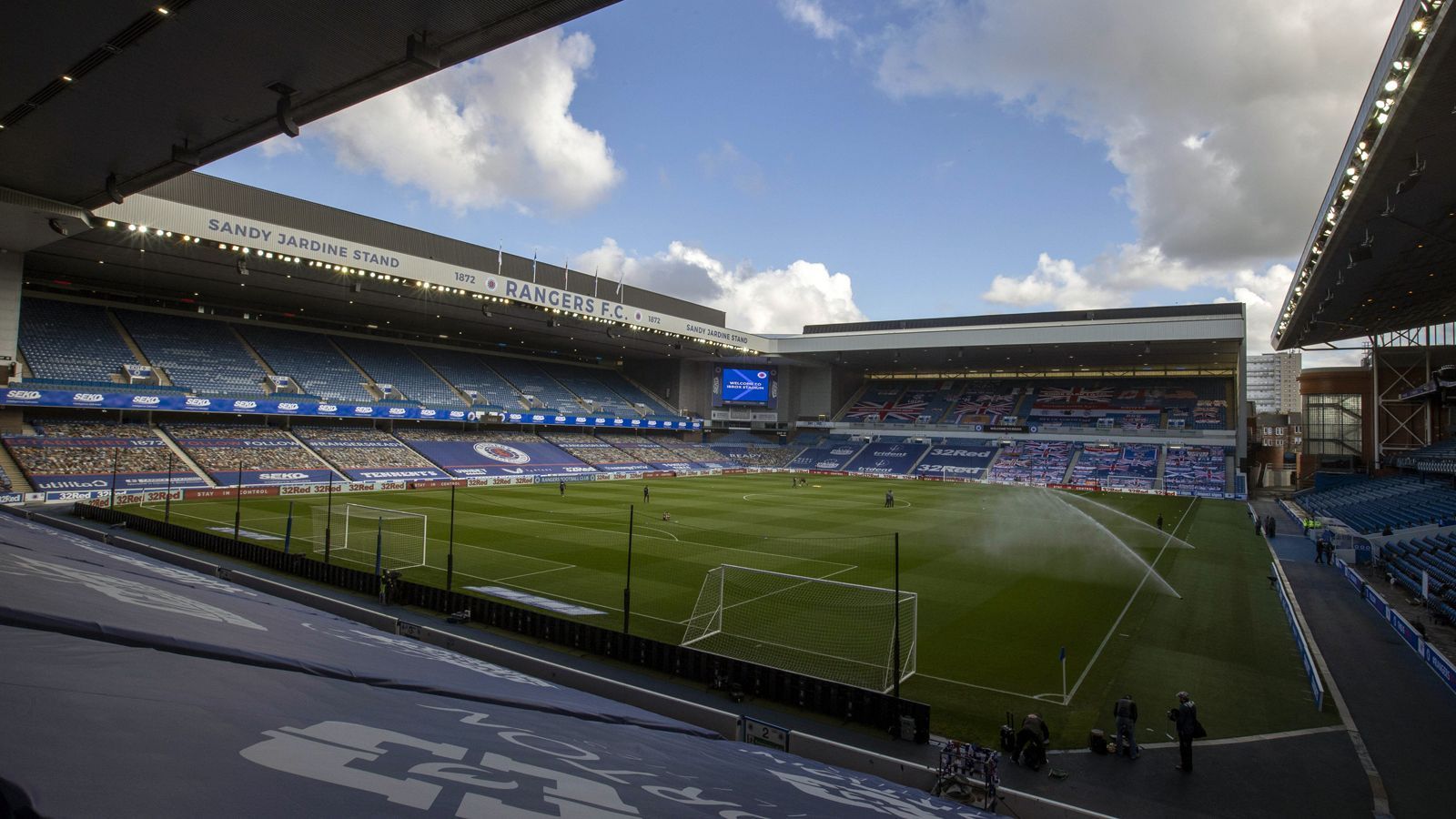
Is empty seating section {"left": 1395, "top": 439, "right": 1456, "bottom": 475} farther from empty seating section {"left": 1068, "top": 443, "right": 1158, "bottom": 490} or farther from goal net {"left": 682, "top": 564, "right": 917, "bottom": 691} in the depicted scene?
goal net {"left": 682, "top": 564, "right": 917, "bottom": 691}

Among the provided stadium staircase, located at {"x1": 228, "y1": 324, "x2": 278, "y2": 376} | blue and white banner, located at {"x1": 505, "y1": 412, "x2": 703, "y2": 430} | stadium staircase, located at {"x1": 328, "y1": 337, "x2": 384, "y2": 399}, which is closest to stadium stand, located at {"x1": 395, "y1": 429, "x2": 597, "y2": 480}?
blue and white banner, located at {"x1": 505, "y1": 412, "x2": 703, "y2": 430}

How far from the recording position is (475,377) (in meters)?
57.7

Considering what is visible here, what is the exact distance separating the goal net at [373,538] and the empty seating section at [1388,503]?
113ft

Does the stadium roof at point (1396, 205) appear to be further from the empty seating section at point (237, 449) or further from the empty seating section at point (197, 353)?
the empty seating section at point (197, 353)

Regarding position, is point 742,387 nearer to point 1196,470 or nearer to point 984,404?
point 984,404

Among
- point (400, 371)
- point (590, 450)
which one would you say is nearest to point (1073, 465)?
point (590, 450)

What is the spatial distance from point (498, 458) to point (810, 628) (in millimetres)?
38082

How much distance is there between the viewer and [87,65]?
10711 millimetres

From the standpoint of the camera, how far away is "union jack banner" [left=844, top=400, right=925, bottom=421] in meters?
72.6

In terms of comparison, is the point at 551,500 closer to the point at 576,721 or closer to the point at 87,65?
the point at 87,65

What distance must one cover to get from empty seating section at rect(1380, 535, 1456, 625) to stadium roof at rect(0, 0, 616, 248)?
22860 millimetres

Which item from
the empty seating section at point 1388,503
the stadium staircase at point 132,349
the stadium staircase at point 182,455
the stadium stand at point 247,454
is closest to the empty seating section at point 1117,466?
the empty seating section at point 1388,503

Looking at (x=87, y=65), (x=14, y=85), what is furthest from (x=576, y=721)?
(x=14, y=85)

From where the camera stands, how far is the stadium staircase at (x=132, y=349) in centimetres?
3875
